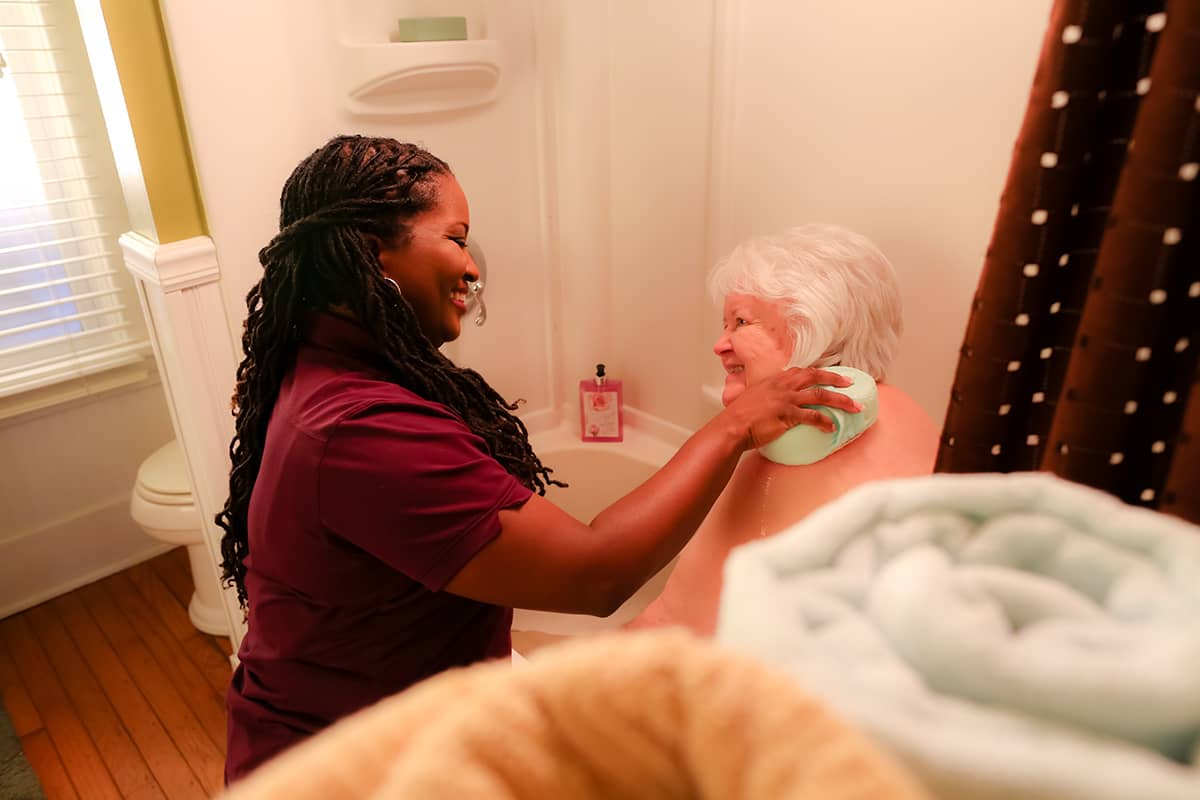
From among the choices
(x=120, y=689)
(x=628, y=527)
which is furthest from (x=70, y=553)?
(x=628, y=527)

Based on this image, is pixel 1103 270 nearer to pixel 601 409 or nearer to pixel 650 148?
pixel 650 148

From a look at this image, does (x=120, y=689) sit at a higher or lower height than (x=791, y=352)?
lower

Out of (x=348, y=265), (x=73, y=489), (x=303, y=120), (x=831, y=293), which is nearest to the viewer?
(x=348, y=265)

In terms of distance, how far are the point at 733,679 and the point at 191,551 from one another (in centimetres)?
223

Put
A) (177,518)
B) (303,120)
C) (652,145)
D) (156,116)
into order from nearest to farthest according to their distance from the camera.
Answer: (156,116)
(303,120)
(652,145)
(177,518)

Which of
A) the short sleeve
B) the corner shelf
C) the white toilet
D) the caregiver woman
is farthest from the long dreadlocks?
the white toilet

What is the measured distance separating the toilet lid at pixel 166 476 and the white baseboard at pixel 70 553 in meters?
0.44

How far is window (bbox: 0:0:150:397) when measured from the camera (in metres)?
2.17

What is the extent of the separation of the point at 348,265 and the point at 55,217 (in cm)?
171

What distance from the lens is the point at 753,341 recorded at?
1276 millimetres

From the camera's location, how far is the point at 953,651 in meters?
0.34

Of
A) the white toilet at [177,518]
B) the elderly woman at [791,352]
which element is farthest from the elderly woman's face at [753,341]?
the white toilet at [177,518]

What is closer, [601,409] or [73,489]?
[601,409]

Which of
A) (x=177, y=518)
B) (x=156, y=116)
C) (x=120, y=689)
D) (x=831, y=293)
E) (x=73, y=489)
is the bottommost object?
(x=120, y=689)
